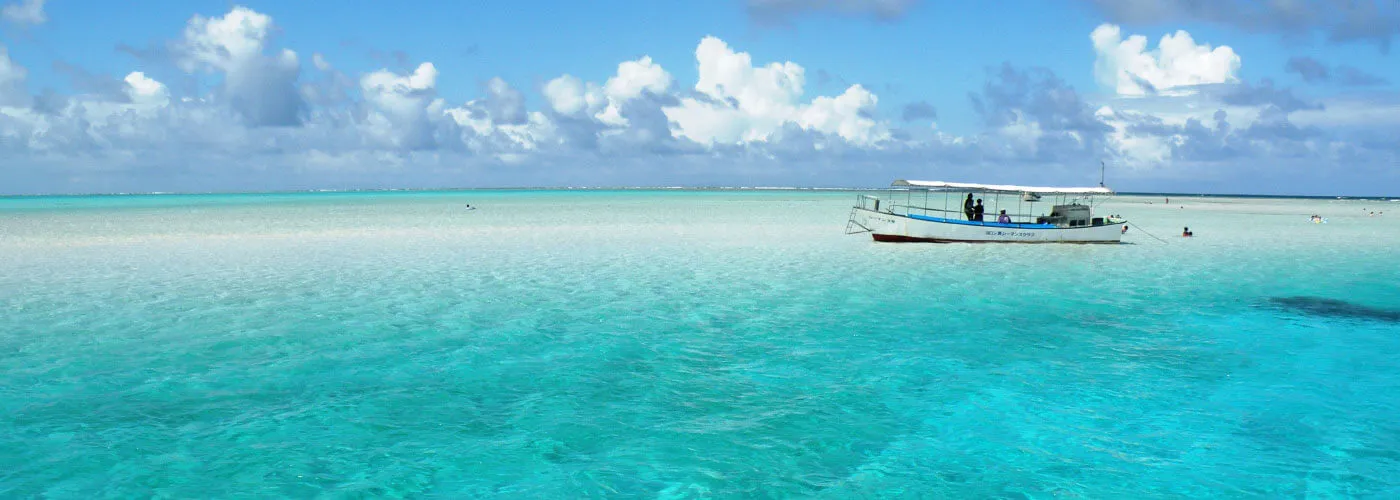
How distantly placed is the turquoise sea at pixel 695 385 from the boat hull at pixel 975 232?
1220 centimetres

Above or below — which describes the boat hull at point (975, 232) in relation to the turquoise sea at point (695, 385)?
above

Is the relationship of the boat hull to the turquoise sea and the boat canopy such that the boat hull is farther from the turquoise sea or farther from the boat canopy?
the turquoise sea

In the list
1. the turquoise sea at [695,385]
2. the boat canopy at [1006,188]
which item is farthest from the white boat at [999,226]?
the turquoise sea at [695,385]

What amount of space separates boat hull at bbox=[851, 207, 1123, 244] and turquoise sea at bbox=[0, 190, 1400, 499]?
1220 cm

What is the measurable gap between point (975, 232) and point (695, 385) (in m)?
28.4

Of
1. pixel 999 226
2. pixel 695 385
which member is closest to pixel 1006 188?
pixel 999 226

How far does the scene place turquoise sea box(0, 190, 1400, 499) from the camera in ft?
28.2

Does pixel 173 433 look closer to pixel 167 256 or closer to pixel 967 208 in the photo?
pixel 167 256

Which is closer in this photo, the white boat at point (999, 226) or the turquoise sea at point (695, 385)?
the turquoise sea at point (695, 385)

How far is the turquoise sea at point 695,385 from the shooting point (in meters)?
8.59

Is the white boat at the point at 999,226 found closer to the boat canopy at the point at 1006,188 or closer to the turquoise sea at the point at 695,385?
the boat canopy at the point at 1006,188

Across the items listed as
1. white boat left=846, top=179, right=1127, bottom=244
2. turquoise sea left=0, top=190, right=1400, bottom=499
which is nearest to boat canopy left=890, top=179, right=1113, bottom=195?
white boat left=846, top=179, right=1127, bottom=244

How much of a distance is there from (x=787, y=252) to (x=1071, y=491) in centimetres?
2526

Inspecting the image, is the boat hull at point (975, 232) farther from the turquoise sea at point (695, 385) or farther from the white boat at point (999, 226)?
the turquoise sea at point (695, 385)
